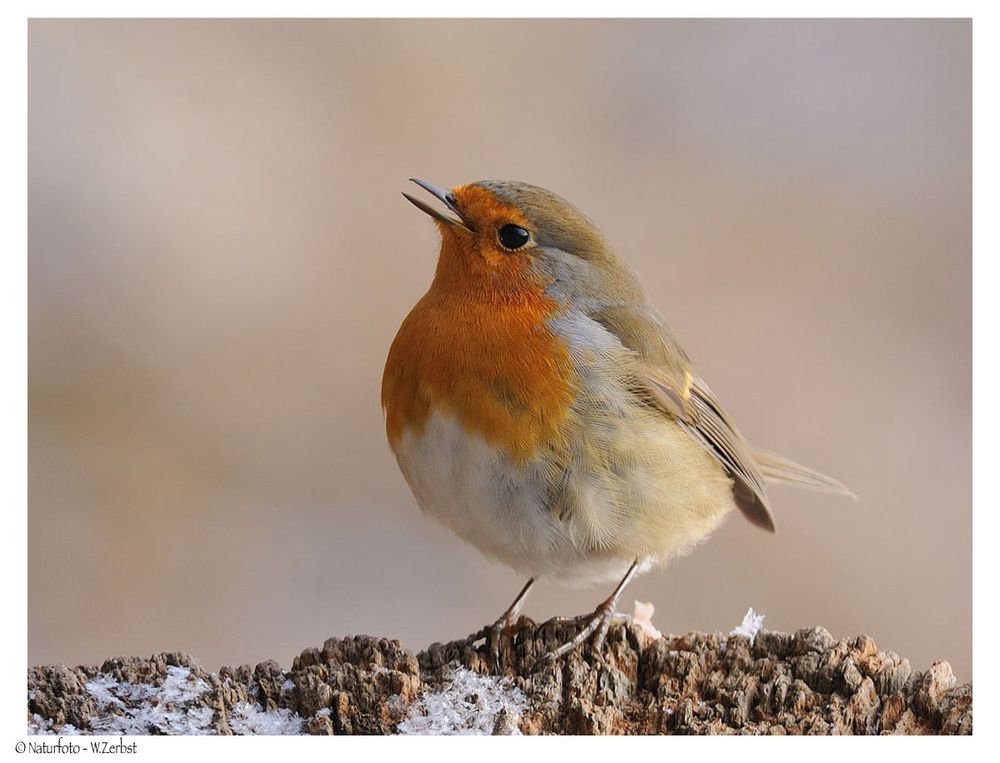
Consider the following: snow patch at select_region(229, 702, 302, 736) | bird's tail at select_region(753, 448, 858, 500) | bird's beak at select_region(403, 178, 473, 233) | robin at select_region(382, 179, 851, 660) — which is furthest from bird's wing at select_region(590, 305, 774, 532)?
snow patch at select_region(229, 702, 302, 736)

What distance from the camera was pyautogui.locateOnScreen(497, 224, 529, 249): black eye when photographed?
3.79 meters

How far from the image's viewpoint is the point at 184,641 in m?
5.13

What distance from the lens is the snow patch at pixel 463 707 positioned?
3283 mm

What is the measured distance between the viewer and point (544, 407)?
11.5 ft

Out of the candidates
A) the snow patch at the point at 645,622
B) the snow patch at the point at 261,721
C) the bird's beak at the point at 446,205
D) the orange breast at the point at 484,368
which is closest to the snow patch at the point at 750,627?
the snow patch at the point at 645,622

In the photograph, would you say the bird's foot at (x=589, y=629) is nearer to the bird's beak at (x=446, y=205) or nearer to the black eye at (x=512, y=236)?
the black eye at (x=512, y=236)

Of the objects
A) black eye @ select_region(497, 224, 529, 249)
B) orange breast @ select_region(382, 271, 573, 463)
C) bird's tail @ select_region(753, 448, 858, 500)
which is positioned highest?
black eye @ select_region(497, 224, 529, 249)

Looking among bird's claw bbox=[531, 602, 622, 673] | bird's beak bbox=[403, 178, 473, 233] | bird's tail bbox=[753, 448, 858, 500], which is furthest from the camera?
bird's tail bbox=[753, 448, 858, 500]

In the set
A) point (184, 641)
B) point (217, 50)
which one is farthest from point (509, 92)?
point (184, 641)

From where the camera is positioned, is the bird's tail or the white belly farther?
the bird's tail

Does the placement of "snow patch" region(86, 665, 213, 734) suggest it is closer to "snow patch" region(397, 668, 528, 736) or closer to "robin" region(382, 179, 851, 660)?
"snow patch" region(397, 668, 528, 736)

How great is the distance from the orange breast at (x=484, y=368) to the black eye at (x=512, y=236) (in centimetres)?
14

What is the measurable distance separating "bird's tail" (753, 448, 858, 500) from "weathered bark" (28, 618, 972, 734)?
52.7 inches

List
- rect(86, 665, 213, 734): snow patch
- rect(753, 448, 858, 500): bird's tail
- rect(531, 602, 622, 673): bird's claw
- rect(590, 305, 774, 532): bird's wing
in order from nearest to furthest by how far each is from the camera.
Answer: rect(86, 665, 213, 734): snow patch < rect(531, 602, 622, 673): bird's claw < rect(590, 305, 774, 532): bird's wing < rect(753, 448, 858, 500): bird's tail
